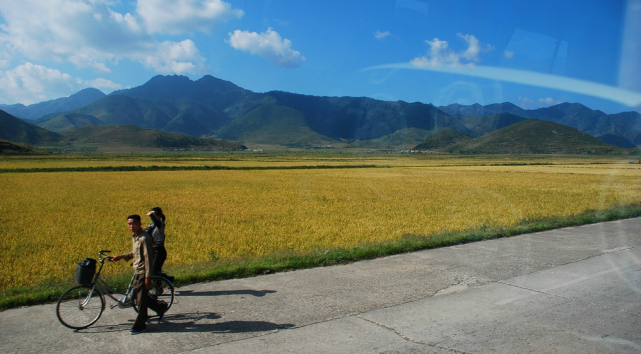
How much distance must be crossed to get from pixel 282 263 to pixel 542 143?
189 meters

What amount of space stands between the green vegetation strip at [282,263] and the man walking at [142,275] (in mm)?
1717

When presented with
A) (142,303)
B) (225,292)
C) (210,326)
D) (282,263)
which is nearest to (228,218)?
(282,263)

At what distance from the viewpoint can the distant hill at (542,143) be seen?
529 ft

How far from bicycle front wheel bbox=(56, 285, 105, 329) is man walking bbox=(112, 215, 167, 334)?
488mm

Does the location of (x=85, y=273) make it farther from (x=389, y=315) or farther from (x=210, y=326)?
(x=389, y=315)

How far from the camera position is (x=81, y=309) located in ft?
19.0

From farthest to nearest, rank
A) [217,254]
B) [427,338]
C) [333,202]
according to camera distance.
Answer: [333,202] → [217,254] → [427,338]

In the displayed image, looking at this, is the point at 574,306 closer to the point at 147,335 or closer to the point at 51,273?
the point at 147,335

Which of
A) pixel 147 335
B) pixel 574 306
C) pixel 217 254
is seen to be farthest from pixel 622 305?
pixel 217 254

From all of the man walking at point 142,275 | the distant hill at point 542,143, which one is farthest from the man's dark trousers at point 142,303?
the distant hill at point 542,143

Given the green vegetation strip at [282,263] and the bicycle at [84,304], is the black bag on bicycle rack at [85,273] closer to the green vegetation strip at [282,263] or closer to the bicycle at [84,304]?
the bicycle at [84,304]

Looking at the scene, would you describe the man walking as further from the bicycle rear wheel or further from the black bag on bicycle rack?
the black bag on bicycle rack

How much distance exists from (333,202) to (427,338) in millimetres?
17145

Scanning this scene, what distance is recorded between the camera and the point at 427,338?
533 cm
